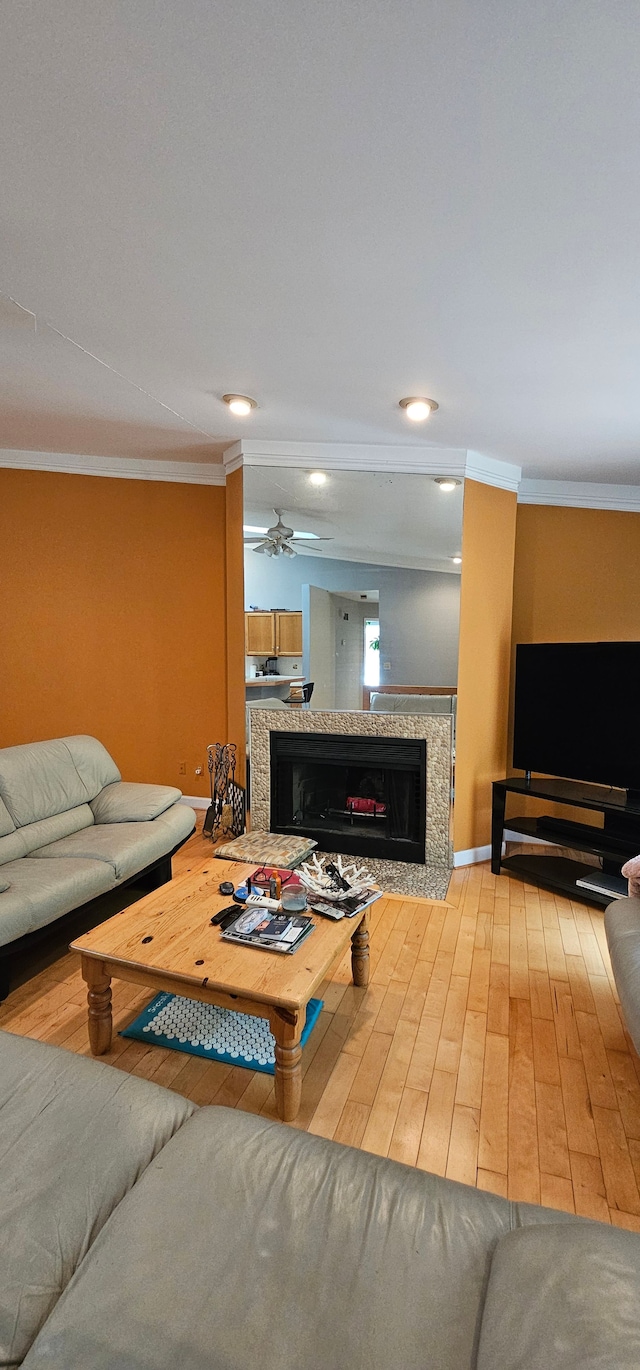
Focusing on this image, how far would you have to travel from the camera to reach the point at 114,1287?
2.70 feet

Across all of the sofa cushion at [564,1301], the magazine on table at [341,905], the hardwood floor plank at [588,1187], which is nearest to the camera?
the sofa cushion at [564,1301]

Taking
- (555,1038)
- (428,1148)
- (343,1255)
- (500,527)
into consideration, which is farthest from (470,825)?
(343,1255)

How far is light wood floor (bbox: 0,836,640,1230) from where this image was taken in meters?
1.55

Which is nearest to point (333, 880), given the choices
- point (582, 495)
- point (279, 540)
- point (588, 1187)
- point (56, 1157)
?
point (588, 1187)

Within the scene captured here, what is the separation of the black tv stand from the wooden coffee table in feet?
5.07

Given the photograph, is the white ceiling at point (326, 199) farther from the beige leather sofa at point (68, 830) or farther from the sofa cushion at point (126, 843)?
the sofa cushion at point (126, 843)

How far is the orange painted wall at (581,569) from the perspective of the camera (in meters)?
3.94

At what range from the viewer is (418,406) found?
2756 millimetres

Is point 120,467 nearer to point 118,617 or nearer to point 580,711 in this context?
point 118,617

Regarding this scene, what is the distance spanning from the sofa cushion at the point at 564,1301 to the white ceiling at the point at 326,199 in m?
2.00

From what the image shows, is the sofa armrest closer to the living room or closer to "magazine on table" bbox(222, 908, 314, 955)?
the living room

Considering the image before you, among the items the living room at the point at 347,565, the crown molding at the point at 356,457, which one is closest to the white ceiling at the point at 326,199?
the living room at the point at 347,565

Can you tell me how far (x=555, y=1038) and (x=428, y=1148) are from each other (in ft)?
2.34

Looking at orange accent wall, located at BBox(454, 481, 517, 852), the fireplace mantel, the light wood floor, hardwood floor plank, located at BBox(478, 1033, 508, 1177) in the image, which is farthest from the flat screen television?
hardwood floor plank, located at BBox(478, 1033, 508, 1177)
